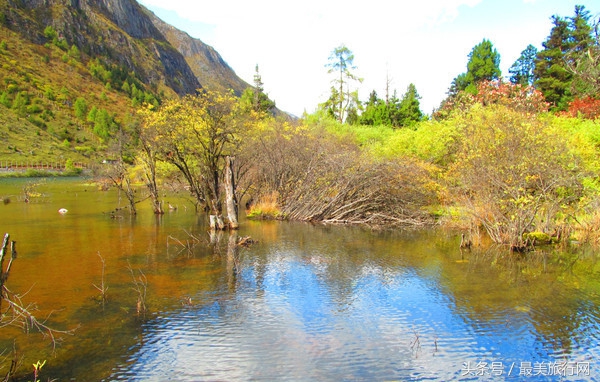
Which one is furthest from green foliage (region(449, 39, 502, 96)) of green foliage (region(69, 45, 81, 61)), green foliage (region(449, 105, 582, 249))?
green foliage (region(69, 45, 81, 61))

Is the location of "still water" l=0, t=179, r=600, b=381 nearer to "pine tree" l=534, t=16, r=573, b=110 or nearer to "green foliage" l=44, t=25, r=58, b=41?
"pine tree" l=534, t=16, r=573, b=110

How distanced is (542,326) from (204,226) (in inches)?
650

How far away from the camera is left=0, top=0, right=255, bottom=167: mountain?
3511 inches

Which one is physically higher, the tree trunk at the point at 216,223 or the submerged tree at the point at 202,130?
the submerged tree at the point at 202,130

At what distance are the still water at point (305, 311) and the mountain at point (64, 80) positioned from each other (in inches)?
1883

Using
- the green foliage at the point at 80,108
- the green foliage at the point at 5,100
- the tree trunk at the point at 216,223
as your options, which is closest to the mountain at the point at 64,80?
the green foliage at the point at 80,108

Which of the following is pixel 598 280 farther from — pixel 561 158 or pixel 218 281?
pixel 218 281

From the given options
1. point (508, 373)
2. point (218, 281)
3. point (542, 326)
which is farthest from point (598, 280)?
point (218, 281)

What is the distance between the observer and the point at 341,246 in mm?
17250

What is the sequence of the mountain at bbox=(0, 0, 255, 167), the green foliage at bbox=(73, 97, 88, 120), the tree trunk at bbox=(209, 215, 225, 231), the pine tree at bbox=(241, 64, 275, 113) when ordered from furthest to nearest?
the green foliage at bbox=(73, 97, 88, 120) < the mountain at bbox=(0, 0, 255, 167) < the pine tree at bbox=(241, 64, 275, 113) < the tree trunk at bbox=(209, 215, 225, 231)

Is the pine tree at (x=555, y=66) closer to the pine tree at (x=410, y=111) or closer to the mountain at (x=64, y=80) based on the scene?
the pine tree at (x=410, y=111)

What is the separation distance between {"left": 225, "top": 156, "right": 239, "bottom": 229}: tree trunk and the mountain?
132 feet

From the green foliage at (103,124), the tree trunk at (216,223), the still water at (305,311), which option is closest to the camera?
the still water at (305,311)

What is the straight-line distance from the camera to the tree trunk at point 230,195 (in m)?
21.3
